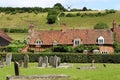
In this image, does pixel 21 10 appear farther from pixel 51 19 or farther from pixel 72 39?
pixel 72 39

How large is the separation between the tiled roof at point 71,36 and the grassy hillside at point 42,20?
60.3m

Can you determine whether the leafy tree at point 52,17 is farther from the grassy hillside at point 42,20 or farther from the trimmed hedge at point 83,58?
the trimmed hedge at point 83,58

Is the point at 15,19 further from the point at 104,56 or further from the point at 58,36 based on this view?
the point at 104,56

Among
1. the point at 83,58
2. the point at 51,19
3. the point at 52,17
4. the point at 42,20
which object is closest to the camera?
the point at 83,58

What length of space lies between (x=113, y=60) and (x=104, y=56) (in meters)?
1.53

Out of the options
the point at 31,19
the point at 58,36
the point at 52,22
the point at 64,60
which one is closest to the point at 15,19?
the point at 31,19

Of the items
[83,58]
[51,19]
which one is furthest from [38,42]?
[51,19]

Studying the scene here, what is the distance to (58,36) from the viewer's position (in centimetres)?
8856

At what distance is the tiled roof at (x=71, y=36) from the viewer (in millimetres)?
87000

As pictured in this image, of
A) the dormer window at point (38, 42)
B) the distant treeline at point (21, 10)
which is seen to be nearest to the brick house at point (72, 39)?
the dormer window at point (38, 42)

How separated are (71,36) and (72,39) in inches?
37.5

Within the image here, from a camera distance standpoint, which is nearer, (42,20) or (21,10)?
(42,20)

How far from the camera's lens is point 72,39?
A: 87.8 m

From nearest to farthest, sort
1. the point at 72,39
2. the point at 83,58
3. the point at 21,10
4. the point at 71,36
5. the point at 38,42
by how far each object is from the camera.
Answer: the point at 83,58 → the point at 38,42 → the point at 72,39 → the point at 71,36 → the point at 21,10
